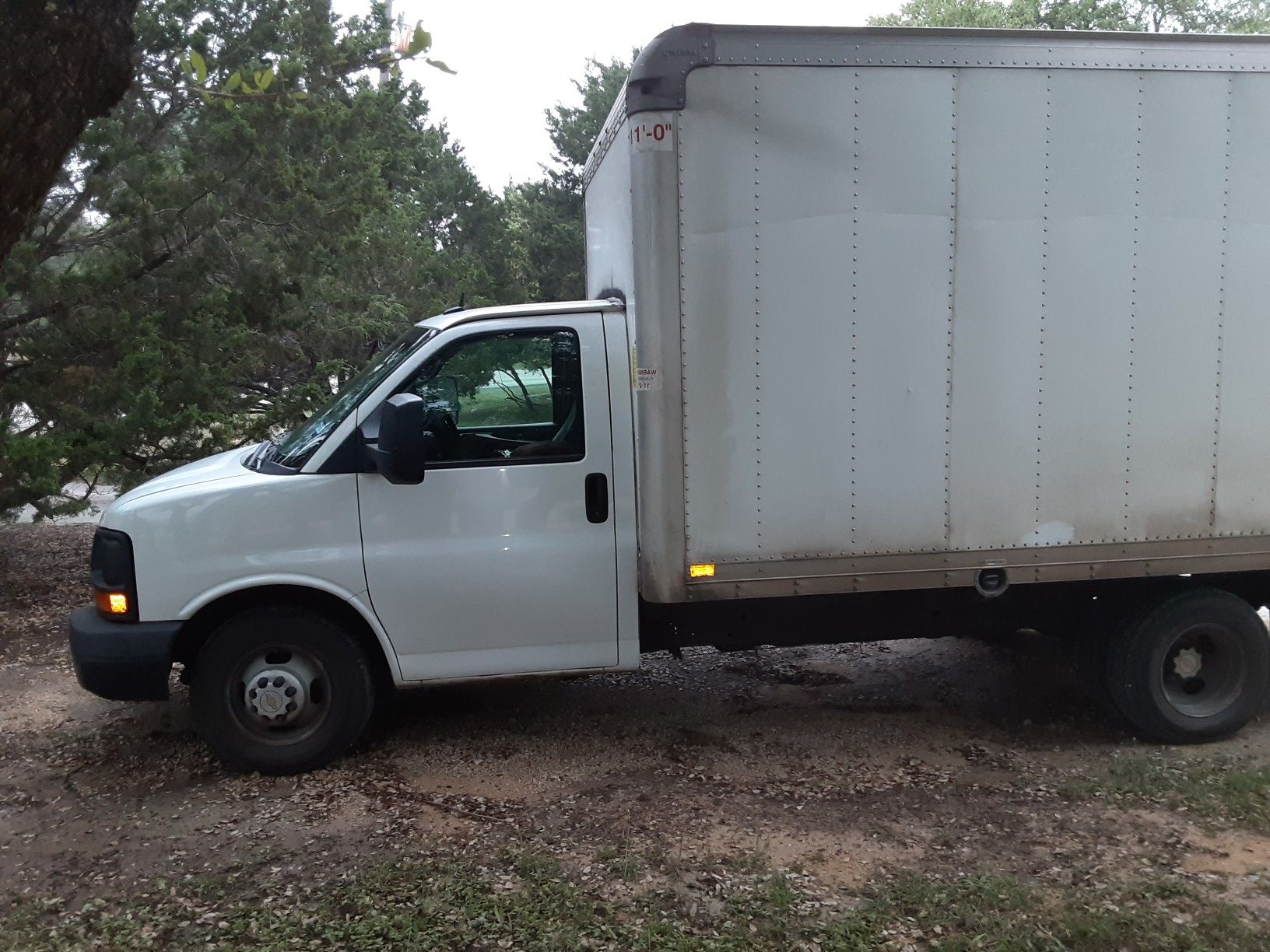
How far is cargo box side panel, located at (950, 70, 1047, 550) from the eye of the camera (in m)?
4.78

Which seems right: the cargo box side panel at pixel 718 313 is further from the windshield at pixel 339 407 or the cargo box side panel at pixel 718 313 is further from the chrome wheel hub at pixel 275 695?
the chrome wheel hub at pixel 275 695

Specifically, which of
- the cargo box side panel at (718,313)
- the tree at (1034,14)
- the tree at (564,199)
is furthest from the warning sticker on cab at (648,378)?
the tree at (1034,14)

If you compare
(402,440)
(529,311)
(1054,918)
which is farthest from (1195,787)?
(402,440)

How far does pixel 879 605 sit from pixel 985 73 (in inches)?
96.5

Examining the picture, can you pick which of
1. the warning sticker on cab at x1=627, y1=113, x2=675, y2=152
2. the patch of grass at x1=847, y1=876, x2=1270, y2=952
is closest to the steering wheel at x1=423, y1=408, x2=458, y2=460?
the warning sticker on cab at x1=627, y1=113, x2=675, y2=152

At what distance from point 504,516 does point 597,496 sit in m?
0.43

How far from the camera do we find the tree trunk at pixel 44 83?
A: 7.49ft

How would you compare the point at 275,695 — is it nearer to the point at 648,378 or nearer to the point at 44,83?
the point at 648,378

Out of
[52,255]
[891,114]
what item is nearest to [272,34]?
[52,255]

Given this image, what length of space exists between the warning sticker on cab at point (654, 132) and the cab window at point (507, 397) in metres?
0.94

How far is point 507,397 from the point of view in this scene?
16.7 ft

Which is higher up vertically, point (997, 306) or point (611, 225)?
point (611, 225)

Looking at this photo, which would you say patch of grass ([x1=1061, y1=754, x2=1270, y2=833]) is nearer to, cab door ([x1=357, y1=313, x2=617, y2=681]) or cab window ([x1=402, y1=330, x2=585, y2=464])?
cab door ([x1=357, y1=313, x2=617, y2=681])

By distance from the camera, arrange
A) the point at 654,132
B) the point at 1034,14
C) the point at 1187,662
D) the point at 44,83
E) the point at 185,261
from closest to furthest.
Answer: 1. the point at 44,83
2. the point at 654,132
3. the point at 1187,662
4. the point at 185,261
5. the point at 1034,14
